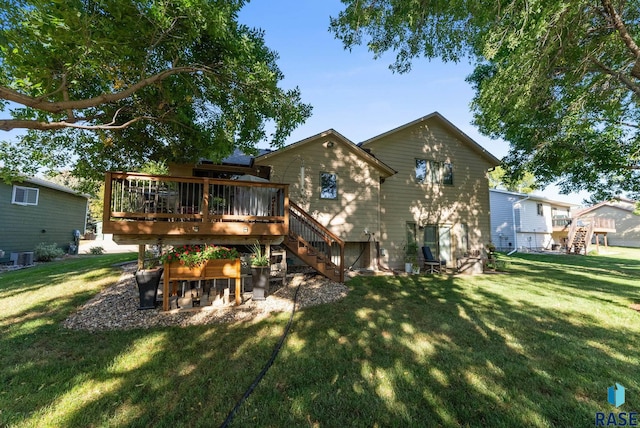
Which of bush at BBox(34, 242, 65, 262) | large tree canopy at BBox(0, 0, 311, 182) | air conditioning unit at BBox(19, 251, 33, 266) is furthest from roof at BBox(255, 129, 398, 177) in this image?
bush at BBox(34, 242, 65, 262)

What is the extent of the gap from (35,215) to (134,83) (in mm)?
12871

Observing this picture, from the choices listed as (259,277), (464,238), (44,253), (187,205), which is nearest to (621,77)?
(464,238)

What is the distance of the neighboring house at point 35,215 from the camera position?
11828 mm

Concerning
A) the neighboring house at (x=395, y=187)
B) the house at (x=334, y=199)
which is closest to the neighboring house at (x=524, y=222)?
the neighboring house at (x=395, y=187)

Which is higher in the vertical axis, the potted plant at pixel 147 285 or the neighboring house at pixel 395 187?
the neighboring house at pixel 395 187

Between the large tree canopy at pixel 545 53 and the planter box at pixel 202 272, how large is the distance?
7335 millimetres

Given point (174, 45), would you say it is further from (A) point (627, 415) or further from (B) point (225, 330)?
(A) point (627, 415)

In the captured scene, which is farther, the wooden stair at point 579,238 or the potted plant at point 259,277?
the wooden stair at point 579,238

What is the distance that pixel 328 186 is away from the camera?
34.4 feet

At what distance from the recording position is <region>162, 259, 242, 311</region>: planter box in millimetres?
5342

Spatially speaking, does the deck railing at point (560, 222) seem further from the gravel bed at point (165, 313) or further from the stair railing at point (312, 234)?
the gravel bed at point (165, 313)

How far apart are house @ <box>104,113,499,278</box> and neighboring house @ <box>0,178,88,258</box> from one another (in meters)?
8.58

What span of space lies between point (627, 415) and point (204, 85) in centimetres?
905

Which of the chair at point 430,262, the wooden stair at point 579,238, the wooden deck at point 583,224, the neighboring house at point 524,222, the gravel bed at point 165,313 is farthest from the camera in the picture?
the wooden deck at point 583,224
